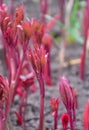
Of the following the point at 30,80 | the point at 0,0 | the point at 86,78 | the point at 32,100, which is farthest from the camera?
the point at 86,78

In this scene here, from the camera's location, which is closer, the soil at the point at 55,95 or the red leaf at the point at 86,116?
the red leaf at the point at 86,116

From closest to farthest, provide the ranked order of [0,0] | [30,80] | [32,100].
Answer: [30,80] < [0,0] < [32,100]

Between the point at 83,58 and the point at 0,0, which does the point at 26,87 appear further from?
the point at 83,58

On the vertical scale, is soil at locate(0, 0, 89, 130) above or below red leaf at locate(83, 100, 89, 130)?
above

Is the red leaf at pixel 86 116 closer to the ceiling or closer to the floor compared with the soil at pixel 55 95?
closer to the floor

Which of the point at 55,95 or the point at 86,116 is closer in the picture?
the point at 86,116

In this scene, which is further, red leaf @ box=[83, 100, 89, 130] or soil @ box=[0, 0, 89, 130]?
soil @ box=[0, 0, 89, 130]

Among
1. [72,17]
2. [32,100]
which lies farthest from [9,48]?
[72,17]

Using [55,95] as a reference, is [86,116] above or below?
below

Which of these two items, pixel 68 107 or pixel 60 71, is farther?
pixel 60 71


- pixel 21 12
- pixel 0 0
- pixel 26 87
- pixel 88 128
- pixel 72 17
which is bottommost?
pixel 88 128

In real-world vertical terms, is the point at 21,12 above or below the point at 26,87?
above
